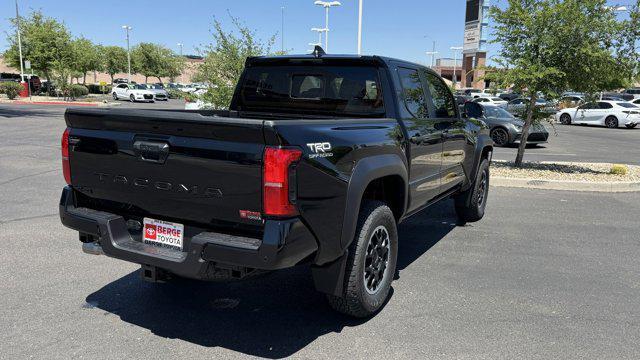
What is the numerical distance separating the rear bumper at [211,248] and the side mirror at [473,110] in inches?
147

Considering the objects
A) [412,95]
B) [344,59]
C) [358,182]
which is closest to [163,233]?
[358,182]

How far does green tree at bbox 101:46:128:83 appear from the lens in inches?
2793

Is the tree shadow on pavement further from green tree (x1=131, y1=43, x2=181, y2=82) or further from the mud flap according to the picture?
green tree (x1=131, y1=43, x2=181, y2=82)

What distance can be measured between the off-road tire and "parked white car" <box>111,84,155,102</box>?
39661mm

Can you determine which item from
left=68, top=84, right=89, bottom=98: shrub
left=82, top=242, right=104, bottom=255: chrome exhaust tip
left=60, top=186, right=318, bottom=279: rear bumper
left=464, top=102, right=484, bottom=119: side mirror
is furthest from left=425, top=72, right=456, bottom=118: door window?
left=68, top=84, right=89, bottom=98: shrub

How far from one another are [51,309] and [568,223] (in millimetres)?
6250

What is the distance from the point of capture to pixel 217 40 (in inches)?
448

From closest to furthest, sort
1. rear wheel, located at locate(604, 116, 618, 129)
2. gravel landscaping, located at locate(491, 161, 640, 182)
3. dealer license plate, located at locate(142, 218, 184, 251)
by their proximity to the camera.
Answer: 1. dealer license plate, located at locate(142, 218, 184, 251)
2. gravel landscaping, located at locate(491, 161, 640, 182)
3. rear wheel, located at locate(604, 116, 618, 129)

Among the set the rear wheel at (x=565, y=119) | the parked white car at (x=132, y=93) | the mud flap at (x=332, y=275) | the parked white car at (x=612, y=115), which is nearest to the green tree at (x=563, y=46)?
the mud flap at (x=332, y=275)

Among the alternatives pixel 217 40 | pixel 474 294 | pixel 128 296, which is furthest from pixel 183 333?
pixel 217 40

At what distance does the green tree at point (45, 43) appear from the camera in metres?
39.1

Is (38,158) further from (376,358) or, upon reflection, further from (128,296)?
(376,358)

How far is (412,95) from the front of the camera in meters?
4.74

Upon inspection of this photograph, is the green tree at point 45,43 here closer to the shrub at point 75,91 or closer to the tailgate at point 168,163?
the shrub at point 75,91
